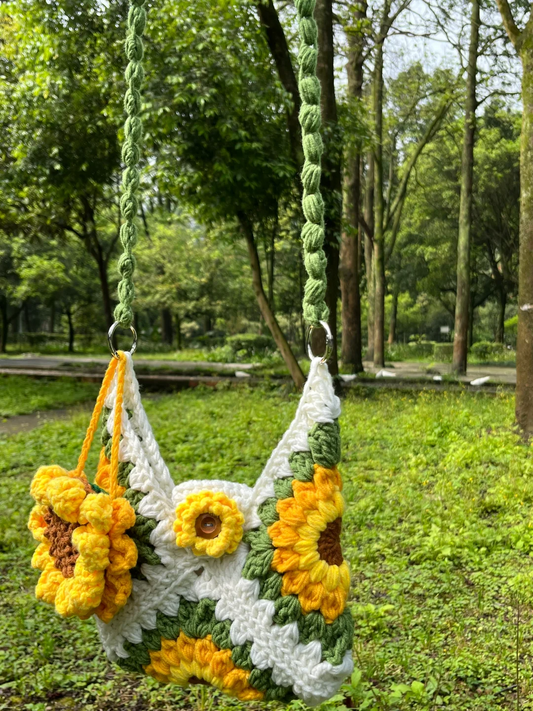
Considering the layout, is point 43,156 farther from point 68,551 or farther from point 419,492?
point 68,551

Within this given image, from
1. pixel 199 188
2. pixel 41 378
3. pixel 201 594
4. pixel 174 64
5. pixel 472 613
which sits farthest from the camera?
pixel 41 378

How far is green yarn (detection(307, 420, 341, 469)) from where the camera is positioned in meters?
1.28

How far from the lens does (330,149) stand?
793 cm

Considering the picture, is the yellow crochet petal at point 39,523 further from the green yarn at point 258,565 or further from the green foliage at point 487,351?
the green foliage at point 487,351

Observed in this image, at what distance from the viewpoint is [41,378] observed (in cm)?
1346

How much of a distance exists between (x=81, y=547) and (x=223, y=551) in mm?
295

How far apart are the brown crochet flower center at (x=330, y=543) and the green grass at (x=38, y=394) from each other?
28.9 ft

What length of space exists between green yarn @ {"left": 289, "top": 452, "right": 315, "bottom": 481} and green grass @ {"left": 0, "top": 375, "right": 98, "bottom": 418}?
8776mm

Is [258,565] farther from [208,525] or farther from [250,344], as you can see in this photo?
[250,344]

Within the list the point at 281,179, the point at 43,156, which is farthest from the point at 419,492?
the point at 43,156

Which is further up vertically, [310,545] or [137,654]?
[310,545]

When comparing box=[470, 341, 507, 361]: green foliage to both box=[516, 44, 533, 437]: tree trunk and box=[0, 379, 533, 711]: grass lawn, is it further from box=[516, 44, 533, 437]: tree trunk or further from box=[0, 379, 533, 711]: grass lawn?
box=[516, 44, 533, 437]: tree trunk

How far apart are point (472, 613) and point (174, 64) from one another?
6.99 m

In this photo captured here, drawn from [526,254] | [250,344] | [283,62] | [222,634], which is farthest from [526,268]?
[250,344]
